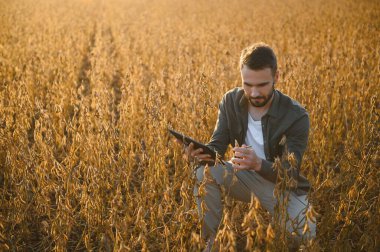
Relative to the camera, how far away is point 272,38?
768cm

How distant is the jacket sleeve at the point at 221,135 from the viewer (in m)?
2.33

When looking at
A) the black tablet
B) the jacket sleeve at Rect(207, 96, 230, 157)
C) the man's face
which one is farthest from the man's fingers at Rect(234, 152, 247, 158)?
the jacket sleeve at Rect(207, 96, 230, 157)

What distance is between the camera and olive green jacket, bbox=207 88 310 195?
197 centimetres

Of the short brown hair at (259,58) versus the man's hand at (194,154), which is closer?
the man's hand at (194,154)

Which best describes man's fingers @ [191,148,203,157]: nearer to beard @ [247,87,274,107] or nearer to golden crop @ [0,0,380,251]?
golden crop @ [0,0,380,251]

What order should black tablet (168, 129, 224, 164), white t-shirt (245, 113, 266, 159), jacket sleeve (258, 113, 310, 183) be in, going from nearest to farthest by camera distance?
black tablet (168, 129, 224, 164) → jacket sleeve (258, 113, 310, 183) → white t-shirt (245, 113, 266, 159)

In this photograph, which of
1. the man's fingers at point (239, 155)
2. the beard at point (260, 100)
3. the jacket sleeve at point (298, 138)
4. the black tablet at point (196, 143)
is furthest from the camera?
the beard at point (260, 100)

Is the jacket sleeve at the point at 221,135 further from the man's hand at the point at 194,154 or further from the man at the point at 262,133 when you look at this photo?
the man's hand at the point at 194,154

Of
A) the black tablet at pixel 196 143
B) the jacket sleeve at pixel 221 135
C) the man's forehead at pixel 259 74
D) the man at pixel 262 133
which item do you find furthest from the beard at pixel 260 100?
the black tablet at pixel 196 143

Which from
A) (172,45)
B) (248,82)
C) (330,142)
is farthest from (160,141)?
(172,45)

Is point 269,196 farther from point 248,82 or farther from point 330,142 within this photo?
point 330,142

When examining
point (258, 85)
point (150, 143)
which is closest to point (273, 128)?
point (258, 85)

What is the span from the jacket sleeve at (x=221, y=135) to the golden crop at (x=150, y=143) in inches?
12.4

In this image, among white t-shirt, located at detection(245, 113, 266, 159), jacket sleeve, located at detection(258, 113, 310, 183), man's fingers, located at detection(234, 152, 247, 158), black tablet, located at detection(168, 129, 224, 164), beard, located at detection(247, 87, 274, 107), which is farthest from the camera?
white t-shirt, located at detection(245, 113, 266, 159)
